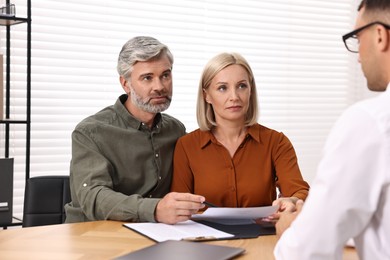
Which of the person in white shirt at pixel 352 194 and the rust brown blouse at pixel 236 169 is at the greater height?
the person in white shirt at pixel 352 194

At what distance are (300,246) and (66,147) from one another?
245 cm

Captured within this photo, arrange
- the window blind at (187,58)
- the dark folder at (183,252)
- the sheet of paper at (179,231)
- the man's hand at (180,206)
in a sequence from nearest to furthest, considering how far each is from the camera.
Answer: the dark folder at (183,252), the sheet of paper at (179,231), the man's hand at (180,206), the window blind at (187,58)

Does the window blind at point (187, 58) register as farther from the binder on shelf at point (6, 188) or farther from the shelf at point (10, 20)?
the binder on shelf at point (6, 188)

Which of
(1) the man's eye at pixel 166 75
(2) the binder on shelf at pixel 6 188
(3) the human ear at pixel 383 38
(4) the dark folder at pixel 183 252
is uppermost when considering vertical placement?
(3) the human ear at pixel 383 38

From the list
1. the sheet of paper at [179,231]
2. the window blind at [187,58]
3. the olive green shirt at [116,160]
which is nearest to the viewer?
the sheet of paper at [179,231]

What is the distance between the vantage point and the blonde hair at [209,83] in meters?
2.43

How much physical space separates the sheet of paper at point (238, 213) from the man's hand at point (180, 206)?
35 mm

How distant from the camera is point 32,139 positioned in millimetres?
3205

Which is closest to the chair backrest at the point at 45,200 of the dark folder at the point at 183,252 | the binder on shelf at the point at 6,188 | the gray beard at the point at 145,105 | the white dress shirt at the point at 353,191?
the binder on shelf at the point at 6,188

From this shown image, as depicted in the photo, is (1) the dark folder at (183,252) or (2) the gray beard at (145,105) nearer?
(1) the dark folder at (183,252)

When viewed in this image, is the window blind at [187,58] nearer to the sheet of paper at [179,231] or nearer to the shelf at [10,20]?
the shelf at [10,20]

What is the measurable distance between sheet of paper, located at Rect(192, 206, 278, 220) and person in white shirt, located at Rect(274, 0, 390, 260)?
2.20 feet

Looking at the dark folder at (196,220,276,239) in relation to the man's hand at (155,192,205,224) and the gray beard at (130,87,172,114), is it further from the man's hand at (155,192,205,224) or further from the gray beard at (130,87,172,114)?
the gray beard at (130,87,172,114)

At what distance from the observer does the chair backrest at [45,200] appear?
7.80 ft
